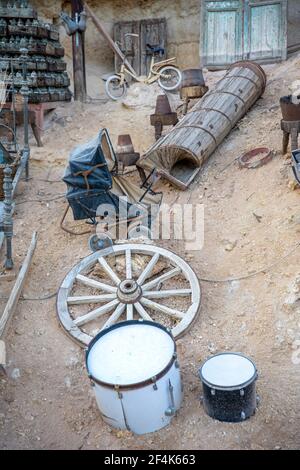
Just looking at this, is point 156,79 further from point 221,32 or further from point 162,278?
point 162,278

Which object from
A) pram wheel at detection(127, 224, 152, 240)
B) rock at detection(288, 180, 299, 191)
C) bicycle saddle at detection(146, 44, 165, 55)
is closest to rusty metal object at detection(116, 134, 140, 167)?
pram wheel at detection(127, 224, 152, 240)

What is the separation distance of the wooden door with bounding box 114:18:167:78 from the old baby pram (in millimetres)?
7352

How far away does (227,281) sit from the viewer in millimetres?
5953

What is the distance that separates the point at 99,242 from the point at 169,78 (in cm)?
580

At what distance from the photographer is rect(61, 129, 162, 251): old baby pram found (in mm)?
6398

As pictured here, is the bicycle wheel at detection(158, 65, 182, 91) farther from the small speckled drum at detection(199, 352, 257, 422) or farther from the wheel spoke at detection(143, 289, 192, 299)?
the small speckled drum at detection(199, 352, 257, 422)

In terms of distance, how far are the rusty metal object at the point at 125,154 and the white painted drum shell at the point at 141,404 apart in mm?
4231

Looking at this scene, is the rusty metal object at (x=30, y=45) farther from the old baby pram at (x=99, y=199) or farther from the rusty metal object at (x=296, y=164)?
the rusty metal object at (x=296, y=164)

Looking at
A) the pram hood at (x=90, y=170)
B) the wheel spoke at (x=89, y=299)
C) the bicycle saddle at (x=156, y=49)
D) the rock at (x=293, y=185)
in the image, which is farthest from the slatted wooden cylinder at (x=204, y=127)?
the bicycle saddle at (x=156, y=49)

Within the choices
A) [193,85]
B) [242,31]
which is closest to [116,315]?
[193,85]

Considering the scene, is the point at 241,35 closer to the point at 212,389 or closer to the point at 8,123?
the point at 8,123

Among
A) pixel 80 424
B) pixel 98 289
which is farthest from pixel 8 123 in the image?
pixel 80 424

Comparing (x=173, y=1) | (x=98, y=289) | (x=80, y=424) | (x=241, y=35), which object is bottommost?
(x=80, y=424)
